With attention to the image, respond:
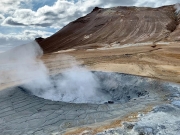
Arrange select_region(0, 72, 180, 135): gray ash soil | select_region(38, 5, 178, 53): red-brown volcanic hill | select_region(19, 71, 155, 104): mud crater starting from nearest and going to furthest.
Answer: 1. select_region(0, 72, 180, 135): gray ash soil
2. select_region(19, 71, 155, 104): mud crater
3. select_region(38, 5, 178, 53): red-brown volcanic hill

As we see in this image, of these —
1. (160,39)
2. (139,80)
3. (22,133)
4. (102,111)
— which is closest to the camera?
(22,133)

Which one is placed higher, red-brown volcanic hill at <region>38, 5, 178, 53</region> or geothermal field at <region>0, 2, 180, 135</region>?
red-brown volcanic hill at <region>38, 5, 178, 53</region>

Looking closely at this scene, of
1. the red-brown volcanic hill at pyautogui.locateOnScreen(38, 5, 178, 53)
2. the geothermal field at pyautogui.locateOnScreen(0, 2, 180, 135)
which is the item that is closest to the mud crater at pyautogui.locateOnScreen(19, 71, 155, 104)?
the geothermal field at pyautogui.locateOnScreen(0, 2, 180, 135)

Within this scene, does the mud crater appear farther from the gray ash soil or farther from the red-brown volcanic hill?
the red-brown volcanic hill

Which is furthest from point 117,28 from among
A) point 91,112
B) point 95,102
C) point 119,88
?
point 91,112

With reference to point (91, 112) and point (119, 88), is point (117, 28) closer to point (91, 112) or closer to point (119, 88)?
point (119, 88)

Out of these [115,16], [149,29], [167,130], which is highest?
[115,16]

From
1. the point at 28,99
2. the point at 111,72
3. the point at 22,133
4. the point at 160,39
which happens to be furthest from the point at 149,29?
the point at 22,133

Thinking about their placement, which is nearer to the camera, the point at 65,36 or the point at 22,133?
the point at 22,133

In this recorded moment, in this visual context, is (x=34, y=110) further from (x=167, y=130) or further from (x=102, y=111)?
(x=167, y=130)
